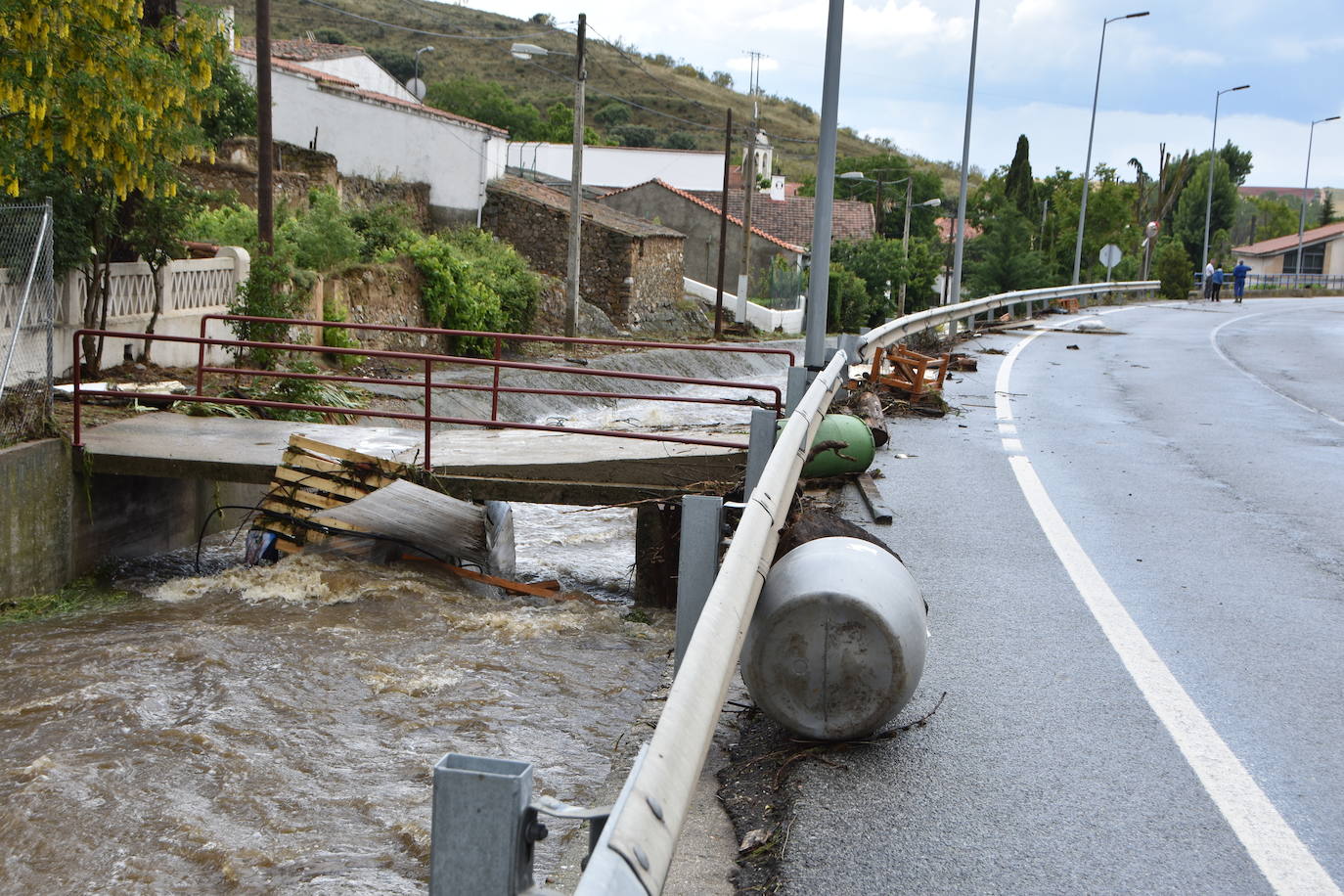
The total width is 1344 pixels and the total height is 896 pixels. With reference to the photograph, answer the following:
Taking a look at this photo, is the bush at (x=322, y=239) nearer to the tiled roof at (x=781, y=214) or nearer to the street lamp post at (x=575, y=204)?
the street lamp post at (x=575, y=204)

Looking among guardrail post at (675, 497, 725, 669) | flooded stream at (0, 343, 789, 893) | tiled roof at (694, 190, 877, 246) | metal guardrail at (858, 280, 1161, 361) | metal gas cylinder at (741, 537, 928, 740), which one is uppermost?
tiled roof at (694, 190, 877, 246)

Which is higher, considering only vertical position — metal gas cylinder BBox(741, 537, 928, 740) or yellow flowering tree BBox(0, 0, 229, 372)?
yellow flowering tree BBox(0, 0, 229, 372)

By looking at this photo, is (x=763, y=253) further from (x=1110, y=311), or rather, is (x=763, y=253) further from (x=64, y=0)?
(x=64, y=0)

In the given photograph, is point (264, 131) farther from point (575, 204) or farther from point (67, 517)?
point (67, 517)

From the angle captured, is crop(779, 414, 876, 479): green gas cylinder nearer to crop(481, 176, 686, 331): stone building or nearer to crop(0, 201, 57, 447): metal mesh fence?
crop(0, 201, 57, 447): metal mesh fence

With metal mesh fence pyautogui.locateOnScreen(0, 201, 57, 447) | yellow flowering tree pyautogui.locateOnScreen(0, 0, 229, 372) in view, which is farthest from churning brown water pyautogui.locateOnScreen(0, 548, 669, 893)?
yellow flowering tree pyautogui.locateOnScreen(0, 0, 229, 372)

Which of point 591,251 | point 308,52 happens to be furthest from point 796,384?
point 308,52

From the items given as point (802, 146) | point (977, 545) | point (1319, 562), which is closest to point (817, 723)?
point (977, 545)

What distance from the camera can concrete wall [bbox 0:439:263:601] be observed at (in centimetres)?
1167

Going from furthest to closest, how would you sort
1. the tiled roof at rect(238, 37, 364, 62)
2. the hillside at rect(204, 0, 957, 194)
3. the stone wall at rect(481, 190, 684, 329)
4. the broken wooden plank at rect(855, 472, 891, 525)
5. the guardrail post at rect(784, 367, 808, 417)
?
the hillside at rect(204, 0, 957, 194), the tiled roof at rect(238, 37, 364, 62), the stone wall at rect(481, 190, 684, 329), the guardrail post at rect(784, 367, 808, 417), the broken wooden plank at rect(855, 472, 891, 525)

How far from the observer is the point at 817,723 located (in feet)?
16.5

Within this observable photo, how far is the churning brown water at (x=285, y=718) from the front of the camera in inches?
265

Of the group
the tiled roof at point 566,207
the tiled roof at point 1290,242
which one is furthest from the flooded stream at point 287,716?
the tiled roof at point 1290,242

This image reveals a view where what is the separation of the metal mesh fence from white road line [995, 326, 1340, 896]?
31.6ft
